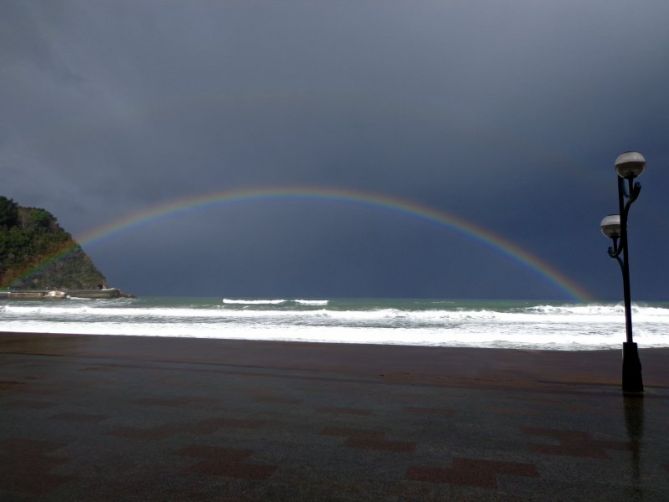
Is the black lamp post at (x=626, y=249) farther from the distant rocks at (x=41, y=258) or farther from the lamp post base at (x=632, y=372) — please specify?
the distant rocks at (x=41, y=258)

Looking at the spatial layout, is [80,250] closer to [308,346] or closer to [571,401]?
[308,346]

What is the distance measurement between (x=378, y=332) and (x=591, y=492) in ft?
58.1

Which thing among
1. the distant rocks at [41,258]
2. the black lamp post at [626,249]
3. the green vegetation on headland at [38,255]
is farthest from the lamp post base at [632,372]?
the green vegetation on headland at [38,255]

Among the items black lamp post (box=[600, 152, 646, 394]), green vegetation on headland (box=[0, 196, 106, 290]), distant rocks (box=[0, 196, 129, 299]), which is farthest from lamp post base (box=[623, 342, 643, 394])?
green vegetation on headland (box=[0, 196, 106, 290])

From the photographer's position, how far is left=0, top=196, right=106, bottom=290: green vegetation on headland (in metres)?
112

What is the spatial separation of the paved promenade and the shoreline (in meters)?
0.14

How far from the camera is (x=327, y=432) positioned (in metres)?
5.81

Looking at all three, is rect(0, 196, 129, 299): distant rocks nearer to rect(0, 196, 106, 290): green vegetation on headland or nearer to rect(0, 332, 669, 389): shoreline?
rect(0, 196, 106, 290): green vegetation on headland

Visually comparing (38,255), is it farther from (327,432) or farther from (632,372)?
(632,372)

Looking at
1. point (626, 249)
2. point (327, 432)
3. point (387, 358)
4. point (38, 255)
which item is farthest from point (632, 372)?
point (38, 255)

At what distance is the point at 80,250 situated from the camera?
128 metres

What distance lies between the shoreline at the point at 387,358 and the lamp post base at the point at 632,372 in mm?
932

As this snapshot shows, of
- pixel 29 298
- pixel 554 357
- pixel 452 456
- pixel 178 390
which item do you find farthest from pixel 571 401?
pixel 29 298

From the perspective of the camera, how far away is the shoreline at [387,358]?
1023 centimetres
